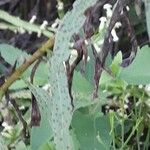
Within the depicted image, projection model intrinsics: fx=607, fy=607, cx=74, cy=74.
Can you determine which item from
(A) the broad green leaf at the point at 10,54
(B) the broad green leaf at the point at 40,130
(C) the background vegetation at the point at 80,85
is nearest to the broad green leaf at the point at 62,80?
(C) the background vegetation at the point at 80,85

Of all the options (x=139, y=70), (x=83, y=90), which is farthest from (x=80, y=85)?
(x=139, y=70)

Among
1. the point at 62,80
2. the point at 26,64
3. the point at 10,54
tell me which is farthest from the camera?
the point at 10,54

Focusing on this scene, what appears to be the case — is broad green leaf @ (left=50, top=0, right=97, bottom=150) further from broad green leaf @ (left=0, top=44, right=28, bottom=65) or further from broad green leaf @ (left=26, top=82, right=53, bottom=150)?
broad green leaf @ (left=0, top=44, right=28, bottom=65)

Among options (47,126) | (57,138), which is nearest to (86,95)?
(47,126)

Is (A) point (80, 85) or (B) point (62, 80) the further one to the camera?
(A) point (80, 85)

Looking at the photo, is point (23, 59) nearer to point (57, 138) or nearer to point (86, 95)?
point (86, 95)

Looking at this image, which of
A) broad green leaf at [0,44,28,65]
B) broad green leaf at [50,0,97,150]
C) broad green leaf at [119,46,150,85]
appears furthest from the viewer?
broad green leaf at [0,44,28,65]

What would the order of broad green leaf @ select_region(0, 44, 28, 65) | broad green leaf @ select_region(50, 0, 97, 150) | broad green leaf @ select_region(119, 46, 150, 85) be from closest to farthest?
broad green leaf @ select_region(50, 0, 97, 150)
broad green leaf @ select_region(119, 46, 150, 85)
broad green leaf @ select_region(0, 44, 28, 65)

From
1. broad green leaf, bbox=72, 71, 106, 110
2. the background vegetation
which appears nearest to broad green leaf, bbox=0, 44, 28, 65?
the background vegetation

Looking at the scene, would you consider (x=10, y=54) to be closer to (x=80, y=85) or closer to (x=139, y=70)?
(x=80, y=85)
